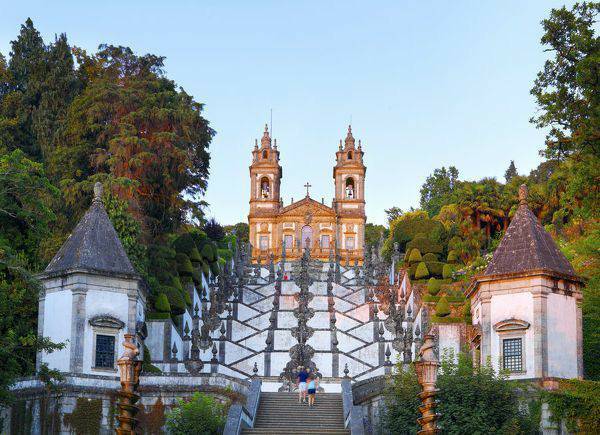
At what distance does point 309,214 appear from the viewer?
99375mm

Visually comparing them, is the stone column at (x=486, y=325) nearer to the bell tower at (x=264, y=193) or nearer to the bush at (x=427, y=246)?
the bush at (x=427, y=246)

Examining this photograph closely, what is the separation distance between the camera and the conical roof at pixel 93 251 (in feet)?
123

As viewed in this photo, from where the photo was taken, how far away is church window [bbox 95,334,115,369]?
3661 centimetres

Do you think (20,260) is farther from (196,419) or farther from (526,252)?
(526,252)

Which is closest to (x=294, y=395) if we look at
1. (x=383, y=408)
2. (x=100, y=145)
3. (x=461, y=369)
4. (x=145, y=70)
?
(x=383, y=408)

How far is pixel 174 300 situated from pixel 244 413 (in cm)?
1743

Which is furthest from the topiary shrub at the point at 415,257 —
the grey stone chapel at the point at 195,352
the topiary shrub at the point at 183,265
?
the grey stone chapel at the point at 195,352

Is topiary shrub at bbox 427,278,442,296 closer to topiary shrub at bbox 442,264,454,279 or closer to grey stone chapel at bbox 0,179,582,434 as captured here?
topiary shrub at bbox 442,264,454,279

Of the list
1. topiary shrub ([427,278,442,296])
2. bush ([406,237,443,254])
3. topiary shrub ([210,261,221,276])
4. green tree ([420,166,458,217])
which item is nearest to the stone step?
topiary shrub ([427,278,442,296])

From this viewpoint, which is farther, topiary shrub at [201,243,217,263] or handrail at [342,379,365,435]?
topiary shrub at [201,243,217,263]

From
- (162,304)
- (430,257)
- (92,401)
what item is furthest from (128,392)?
(430,257)

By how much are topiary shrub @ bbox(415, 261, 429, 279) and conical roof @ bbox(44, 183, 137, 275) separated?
21.2 m

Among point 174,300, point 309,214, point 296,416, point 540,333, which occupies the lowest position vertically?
point 296,416

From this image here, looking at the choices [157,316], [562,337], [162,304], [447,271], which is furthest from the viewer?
[447,271]
